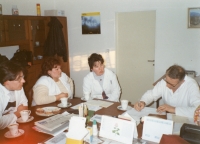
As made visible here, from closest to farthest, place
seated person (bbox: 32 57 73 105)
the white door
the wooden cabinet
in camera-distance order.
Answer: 1. seated person (bbox: 32 57 73 105)
2. the wooden cabinet
3. the white door

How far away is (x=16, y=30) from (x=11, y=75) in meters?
2.47

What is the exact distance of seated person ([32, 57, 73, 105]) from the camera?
234cm

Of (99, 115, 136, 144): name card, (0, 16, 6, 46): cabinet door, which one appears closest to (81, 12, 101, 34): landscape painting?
(0, 16, 6, 46): cabinet door

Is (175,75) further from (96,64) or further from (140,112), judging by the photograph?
(96,64)

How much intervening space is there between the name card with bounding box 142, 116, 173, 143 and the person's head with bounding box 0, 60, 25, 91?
120cm

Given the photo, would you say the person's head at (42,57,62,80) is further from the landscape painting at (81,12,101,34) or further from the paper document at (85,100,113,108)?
the landscape painting at (81,12,101,34)

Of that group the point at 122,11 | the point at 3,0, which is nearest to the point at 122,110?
the point at 122,11

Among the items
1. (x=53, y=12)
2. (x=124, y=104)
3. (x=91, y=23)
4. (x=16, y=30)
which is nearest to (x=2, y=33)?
(x=16, y=30)

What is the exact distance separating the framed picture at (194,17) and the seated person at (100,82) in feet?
6.13

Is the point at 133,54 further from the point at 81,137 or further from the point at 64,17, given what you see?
the point at 81,137

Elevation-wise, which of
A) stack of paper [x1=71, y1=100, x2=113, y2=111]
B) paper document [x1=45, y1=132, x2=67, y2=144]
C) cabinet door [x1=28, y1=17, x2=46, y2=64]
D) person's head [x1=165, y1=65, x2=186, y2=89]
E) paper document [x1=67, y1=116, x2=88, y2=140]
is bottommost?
paper document [x1=45, y1=132, x2=67, y2=144]

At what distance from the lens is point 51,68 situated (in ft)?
8.23

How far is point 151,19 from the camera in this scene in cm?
413

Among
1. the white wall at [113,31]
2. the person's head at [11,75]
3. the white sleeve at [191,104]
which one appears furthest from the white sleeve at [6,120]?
the white wall at [113,31]
